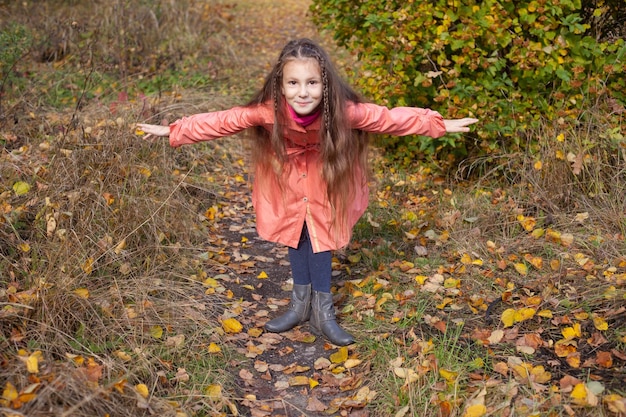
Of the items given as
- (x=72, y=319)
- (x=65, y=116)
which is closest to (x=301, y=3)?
(x=65, y=116)

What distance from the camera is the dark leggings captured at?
11.6ft

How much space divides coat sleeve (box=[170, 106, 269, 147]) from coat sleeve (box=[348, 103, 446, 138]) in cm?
45

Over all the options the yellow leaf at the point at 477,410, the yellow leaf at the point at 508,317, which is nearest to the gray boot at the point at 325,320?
the yellow leaf at the point at 508,317

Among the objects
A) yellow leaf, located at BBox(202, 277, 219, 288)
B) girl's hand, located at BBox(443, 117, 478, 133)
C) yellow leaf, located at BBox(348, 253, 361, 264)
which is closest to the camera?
girl's hand, located at BBox(443, 117, 478, 133)

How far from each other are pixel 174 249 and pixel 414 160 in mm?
2184

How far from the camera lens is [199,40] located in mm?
8031

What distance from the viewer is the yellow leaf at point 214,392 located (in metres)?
2.92

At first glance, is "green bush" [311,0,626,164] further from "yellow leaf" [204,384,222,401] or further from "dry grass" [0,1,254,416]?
"yellow leaf" [204,384,222,401]

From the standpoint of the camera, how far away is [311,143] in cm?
336

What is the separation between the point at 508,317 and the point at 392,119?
1104mm

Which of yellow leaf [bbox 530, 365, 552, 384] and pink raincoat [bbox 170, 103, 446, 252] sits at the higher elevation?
pink raincoat [bbox 170, 103, 446, 252]

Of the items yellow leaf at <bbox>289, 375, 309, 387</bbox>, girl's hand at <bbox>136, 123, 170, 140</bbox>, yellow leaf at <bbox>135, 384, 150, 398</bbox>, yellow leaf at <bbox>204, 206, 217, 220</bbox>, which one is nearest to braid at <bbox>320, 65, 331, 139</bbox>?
girl's hand at <bbox>136, 123, 170, 140</bbox>

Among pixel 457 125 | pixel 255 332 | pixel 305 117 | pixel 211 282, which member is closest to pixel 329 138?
A: pixel 305 117

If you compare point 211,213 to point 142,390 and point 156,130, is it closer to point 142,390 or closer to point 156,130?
point 156,130
